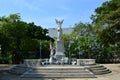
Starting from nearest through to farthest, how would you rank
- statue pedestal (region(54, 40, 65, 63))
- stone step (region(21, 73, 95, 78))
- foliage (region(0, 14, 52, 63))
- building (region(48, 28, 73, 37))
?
stone step (region(21, 73, 95, 78)), statue pedestal (region(54, 40, 65, 63)), foliage (region(0, 14, 52, 63)), building (region(48, 28, 73, 37))

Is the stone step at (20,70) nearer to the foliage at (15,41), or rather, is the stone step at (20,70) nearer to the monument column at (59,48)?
the monument column at (59,48)

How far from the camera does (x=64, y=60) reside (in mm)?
30703

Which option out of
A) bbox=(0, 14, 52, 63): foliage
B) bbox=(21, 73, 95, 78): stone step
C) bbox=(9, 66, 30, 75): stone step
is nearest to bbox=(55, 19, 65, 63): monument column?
bbox=(9, 66, 30, 75): stone step

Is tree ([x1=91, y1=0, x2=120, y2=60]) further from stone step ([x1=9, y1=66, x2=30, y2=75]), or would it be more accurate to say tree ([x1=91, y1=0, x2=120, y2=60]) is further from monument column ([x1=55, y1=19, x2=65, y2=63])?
stone step ([x1=9, y1=66, x2=30, y2=75])

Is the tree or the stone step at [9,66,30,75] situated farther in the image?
the tree

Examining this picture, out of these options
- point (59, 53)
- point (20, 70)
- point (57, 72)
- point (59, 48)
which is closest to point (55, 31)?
point (59, 48)

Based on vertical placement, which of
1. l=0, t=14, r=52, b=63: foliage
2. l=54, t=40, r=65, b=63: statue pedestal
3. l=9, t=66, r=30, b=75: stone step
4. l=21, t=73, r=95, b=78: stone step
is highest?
l=0, t=14, r=52, b=63: foliage

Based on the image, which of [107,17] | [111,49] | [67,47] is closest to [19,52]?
[67,47]

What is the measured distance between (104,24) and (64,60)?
617 cm

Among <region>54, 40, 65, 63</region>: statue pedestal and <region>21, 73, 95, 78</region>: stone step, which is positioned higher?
<region>54, 40, 65, 63</region>: statue pedestal

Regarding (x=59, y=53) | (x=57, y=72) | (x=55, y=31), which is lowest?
(x=57, y=72)

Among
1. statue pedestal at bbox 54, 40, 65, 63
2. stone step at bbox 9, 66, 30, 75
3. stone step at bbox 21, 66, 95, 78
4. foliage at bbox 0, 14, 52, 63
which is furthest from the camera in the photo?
foliage at bbox 0, 14, 52, 63

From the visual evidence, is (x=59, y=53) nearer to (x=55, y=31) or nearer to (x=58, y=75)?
(x=58, y=75)

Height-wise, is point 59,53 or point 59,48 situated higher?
point 59,48
